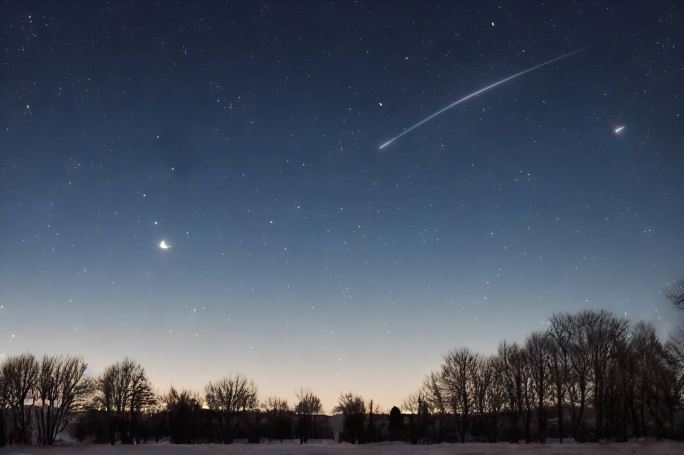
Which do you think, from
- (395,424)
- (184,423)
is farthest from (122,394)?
(395,424)

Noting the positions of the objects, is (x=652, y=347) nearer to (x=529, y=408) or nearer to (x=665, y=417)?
(x=665, y=417)

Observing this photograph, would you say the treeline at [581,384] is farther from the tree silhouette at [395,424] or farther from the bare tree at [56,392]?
the bare tree at [56,392]

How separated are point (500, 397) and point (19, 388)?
221ft

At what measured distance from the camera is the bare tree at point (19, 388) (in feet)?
232

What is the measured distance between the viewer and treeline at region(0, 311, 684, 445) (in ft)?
217

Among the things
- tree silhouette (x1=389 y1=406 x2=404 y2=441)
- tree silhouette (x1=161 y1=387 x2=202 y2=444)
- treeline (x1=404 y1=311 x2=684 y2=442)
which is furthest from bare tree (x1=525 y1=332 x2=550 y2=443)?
tree silhouette (x1=161 y1=387 x2=202 y2=444)

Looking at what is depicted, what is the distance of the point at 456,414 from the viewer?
273 ft

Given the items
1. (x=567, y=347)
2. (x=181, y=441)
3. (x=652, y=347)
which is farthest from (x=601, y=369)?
(x=181, y=441)

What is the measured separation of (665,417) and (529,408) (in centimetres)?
1743

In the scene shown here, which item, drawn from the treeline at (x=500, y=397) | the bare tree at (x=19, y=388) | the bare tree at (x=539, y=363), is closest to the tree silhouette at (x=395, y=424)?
the treeline at (x=500, y=397)

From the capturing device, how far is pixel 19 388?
72.2 metres

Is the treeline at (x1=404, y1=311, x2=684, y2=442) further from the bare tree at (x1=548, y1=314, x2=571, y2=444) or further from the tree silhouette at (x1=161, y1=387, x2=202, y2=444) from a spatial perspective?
the tree silhouette at (x1=161, y1=387, x2=202, y2=444)

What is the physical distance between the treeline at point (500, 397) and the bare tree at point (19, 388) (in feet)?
0.45

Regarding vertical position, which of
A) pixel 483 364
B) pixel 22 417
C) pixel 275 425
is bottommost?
pixel 275 425
